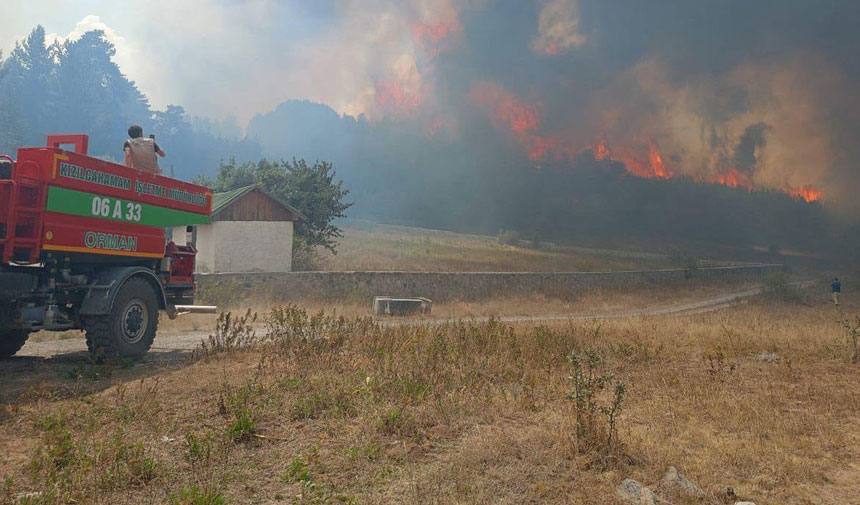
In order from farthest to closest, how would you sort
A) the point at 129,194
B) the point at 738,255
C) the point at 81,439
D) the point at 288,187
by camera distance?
the point at 738,255 → the point at 288,187 → the point at 129,194 → the point at 81,439

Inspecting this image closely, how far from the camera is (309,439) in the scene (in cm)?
555

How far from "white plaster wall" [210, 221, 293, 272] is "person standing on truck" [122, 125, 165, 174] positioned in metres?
15.0

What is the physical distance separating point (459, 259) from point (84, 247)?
3344cm

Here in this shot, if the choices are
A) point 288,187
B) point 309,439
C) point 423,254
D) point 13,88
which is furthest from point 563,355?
point 13,88

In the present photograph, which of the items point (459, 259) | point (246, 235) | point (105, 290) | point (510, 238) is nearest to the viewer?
point (105, 290)

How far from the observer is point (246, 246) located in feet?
83.0

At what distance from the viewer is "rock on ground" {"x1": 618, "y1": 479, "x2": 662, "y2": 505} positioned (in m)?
4.24

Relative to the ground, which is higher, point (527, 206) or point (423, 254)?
point (527, 206)

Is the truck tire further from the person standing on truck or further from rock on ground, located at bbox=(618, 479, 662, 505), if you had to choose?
rock on ground, located at bbox=(618, 479, 662, 505)

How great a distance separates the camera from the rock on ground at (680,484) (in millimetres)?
4496

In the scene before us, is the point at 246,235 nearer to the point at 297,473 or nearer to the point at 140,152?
the point at 140,152

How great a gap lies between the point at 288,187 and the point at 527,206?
42.1 m

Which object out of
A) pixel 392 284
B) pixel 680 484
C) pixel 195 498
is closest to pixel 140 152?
pixel 195 498

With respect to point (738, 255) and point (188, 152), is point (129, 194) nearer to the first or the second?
point (738, 255)
